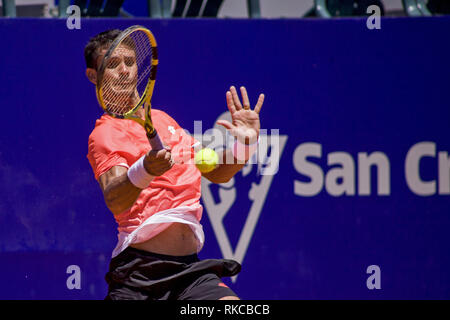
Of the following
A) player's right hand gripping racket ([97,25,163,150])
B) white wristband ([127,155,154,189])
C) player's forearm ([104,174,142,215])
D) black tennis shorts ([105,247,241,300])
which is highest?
player's right hand gripping racket ([97,25,163,150])

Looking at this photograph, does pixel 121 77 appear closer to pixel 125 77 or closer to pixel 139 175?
pixel 125 77

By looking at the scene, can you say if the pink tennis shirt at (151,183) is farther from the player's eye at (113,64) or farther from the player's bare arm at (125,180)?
the player's eye at (113,64)

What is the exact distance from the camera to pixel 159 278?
9.53ft

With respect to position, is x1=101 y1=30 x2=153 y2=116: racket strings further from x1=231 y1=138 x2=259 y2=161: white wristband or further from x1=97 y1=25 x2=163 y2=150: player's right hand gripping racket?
x1=231 y1=138 x2=259 y2=161: white wristband

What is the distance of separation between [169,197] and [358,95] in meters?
1.83

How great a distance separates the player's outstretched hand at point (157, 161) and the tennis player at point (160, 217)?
23 centimetres

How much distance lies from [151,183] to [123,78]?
1.51 feet

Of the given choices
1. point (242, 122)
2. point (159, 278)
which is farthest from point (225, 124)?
point (159, 278)

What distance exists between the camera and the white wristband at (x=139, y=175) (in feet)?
8.60

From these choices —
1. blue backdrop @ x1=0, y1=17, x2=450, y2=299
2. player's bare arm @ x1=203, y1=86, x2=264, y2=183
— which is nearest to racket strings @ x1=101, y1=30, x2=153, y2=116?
player's bare arm @ x1=203, y1=86, x2=264, y2=183

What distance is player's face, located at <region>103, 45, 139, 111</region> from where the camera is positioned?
9.50ft

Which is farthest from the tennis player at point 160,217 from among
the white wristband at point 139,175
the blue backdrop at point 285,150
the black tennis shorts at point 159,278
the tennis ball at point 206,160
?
the blue backdrop at point 285,150

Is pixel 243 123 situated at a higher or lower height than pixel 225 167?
higher

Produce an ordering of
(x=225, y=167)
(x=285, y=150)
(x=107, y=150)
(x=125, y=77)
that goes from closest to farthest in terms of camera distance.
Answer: (x=107, y=150) → (x=125, y=77) → (x=225, y=167) → (x=285, y=150)
